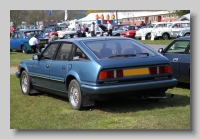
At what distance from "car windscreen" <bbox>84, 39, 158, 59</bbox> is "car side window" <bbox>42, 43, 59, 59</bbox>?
116cm

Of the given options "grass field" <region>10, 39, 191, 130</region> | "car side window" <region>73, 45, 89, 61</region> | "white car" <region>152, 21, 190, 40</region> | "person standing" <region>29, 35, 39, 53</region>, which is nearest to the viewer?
"grass field" <region>10, 39, 191, 130</region>

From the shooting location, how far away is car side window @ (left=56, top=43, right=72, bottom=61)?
782 cm

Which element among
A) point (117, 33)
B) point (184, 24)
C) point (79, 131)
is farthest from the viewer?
point (117, 33)

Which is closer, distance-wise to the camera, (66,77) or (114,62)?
(114,62)

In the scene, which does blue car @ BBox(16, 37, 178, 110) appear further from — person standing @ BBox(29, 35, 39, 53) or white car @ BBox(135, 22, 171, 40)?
white car @ BBox(135, 22, 171, 40)

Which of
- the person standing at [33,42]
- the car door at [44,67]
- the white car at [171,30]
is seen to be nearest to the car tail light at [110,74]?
the car door at [44,67]

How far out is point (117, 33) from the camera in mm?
40688

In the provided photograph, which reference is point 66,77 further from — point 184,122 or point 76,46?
point 184,122

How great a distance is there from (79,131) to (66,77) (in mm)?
1860

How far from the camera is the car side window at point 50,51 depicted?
8372 millimetres

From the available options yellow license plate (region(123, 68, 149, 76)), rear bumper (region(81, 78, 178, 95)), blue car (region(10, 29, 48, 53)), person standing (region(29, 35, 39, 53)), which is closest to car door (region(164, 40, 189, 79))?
rear bumper (region(81, 78, 178, 95))

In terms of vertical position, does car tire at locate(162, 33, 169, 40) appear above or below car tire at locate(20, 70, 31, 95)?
above

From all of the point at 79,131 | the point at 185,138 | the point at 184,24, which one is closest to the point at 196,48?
the point at 185,138

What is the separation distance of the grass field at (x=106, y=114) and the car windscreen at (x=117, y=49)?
101cm
